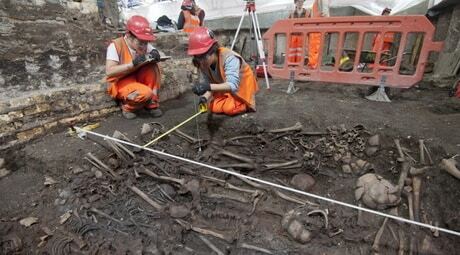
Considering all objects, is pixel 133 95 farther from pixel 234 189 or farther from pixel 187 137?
pixel 234 189

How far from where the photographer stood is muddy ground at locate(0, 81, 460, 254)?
234 cm

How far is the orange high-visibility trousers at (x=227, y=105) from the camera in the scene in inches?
145

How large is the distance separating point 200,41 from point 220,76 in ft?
1.92

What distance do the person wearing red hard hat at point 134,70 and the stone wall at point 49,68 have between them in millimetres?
410

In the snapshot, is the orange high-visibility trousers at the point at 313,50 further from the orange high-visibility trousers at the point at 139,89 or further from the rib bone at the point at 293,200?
the rib bone at the point at 293,200

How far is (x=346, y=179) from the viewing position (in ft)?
9.53

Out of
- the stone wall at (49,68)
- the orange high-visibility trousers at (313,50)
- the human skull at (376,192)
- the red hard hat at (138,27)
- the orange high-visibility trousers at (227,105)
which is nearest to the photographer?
the human skull at (376,192)

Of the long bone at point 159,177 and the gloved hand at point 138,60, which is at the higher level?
the gloved hand at point 138,60

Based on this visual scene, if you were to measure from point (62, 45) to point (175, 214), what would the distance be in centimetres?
349

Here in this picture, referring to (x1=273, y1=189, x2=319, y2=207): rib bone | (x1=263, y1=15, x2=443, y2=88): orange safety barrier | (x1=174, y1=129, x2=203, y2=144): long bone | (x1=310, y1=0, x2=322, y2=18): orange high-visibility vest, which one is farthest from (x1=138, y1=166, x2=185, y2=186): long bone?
(x1=310, y1=0, x2=322, y2=18): orange high-visibility vest

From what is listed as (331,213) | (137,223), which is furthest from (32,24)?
(331,213)

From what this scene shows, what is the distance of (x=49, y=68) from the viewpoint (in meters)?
4.12

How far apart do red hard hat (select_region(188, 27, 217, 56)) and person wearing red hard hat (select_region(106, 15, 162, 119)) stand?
0.79m

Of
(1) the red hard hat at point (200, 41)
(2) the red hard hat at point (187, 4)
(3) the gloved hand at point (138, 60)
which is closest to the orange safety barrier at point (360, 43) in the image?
(1) the red hard hat at point (200, 41)
